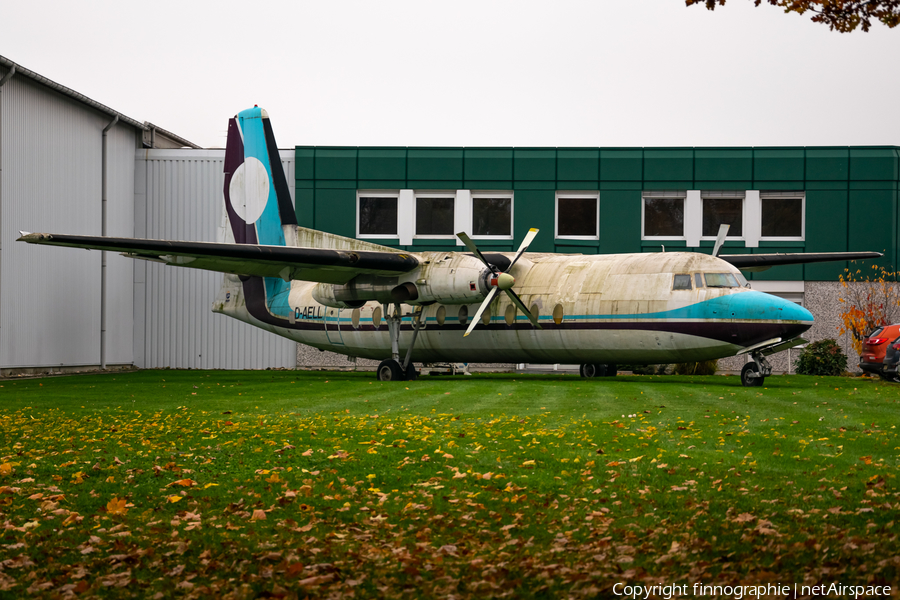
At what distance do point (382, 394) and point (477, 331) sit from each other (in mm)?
6962

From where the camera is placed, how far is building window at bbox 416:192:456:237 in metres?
37.2

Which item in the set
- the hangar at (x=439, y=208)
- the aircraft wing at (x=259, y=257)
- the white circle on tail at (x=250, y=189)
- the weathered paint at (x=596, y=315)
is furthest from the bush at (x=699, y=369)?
the white circle on tail at (x=250, y=189)

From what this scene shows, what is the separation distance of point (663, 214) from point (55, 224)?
2397cm

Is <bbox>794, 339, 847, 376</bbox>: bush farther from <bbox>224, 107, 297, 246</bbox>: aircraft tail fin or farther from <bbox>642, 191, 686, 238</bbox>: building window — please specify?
<bbox>224, 107, 297, 246</bbox>: aircraft tail fin

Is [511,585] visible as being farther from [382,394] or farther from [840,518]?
[382,394]

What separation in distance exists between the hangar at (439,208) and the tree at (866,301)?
1.56 feet

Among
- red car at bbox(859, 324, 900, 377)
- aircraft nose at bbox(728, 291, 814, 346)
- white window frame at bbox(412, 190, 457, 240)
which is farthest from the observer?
white window frame at bbox(412, 190, 457, 240)

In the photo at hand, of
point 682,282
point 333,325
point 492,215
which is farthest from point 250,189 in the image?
point 682,282

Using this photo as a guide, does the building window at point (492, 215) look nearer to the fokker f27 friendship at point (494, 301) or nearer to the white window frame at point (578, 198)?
the white window frame at point (578, 198)

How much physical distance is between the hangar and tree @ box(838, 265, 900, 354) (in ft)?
1.56

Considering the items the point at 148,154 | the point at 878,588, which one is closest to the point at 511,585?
the point at 878,588

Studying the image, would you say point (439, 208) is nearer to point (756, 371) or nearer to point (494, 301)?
point (494, 301)

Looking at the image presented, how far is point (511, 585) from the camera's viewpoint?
5246 millimetres

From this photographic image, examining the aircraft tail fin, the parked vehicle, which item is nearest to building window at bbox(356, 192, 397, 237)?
the aircraft tail fin
